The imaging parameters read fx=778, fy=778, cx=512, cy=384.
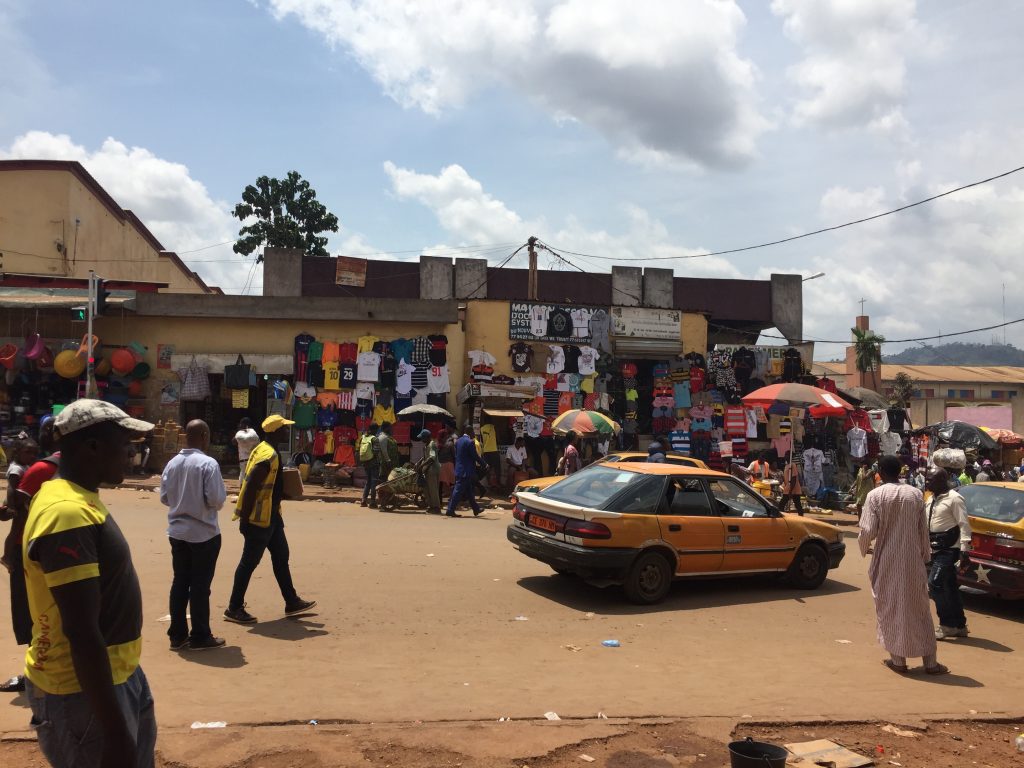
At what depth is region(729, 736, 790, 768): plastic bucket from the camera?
3936 millimetres

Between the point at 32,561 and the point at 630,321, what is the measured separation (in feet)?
65.8

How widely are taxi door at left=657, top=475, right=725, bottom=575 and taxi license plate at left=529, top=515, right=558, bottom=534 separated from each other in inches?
44.9

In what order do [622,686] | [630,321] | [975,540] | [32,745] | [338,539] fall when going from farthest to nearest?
[630,321] → [338,539] → [975,540] → [622,686] → [32,745]

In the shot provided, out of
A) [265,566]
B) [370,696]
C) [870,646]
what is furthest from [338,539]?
[870,646]

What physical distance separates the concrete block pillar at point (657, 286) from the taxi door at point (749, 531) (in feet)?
87.9

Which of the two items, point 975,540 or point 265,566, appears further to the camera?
point 265,566

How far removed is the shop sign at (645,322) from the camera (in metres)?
21.7

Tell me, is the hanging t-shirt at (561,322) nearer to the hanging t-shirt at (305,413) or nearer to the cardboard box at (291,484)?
the hanging t-shirt at (305,413)

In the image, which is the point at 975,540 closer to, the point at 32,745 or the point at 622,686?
the point at 622,686

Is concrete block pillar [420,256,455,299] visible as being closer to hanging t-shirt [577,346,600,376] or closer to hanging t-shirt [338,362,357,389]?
hanging t-shirt [577,346,600,376]

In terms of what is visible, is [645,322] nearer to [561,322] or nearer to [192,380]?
[561,322]

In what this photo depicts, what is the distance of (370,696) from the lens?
5.16 metres

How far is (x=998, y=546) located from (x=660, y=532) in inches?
149

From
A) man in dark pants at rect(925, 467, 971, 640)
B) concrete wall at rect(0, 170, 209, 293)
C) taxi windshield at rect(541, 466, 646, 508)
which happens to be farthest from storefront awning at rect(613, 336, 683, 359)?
concrete wall at rect(0, 170, 209, 293)
